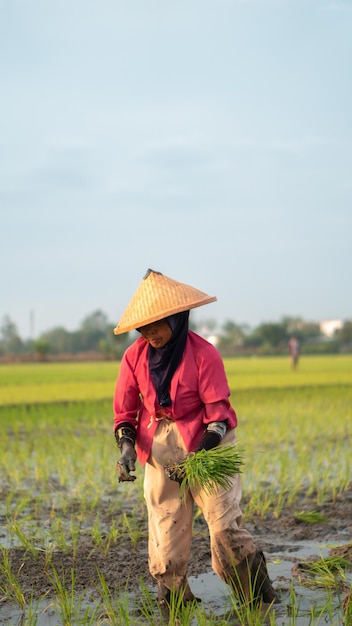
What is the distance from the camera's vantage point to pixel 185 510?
3615mm

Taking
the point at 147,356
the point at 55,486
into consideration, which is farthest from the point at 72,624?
the point at 55,486

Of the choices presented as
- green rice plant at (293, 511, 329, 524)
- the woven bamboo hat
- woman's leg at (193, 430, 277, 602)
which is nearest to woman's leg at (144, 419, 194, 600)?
woman's leg at (193, 430, 277, 602)

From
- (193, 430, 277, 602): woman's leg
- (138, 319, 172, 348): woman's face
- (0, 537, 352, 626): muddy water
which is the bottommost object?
(0, 537, 352, 626): muddy water

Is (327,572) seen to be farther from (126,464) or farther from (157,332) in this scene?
(157,332)

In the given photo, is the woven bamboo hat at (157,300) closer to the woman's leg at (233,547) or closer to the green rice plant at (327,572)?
the woman's leg at (233,547)

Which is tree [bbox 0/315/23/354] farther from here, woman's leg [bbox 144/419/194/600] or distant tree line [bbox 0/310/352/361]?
woman's leg [bbox 144/419/194/600]

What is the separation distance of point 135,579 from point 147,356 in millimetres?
1098

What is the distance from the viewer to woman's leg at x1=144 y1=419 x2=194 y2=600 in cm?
359

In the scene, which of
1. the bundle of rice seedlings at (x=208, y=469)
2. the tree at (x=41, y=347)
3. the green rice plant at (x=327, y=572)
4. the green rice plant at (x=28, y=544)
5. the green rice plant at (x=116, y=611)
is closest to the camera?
the green rice plant at (x=116, y=611)

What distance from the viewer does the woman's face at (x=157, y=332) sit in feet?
11.5

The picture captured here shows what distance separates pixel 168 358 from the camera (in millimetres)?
3535

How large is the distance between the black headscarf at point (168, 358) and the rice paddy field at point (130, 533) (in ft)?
1.33

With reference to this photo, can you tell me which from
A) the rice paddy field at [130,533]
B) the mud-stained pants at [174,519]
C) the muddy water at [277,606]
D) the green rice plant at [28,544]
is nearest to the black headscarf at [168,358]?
the mud-stained pants at [174,519]

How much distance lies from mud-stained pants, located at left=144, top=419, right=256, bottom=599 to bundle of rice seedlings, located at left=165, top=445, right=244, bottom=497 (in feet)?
0.32
